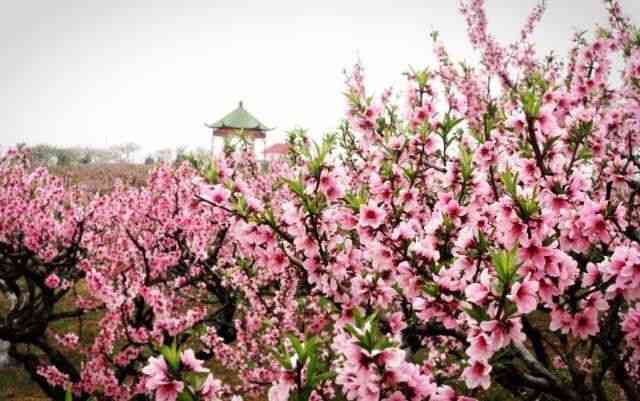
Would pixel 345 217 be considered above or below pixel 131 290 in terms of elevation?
above

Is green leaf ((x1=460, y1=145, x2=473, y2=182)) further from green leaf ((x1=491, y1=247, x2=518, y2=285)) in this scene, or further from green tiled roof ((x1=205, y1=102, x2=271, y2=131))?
green tiled roof ((x1=205, y1=102, x2=271, y2=131))

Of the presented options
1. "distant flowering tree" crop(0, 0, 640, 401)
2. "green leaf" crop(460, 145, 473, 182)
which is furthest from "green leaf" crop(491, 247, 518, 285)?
"green leaf" crop(460, 145, 473, 182)

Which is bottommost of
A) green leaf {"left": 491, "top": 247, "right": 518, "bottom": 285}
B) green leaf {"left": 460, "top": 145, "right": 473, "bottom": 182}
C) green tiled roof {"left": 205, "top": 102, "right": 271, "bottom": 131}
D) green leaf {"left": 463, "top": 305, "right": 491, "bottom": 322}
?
green leaf {"left": 463, "top": 305, "right": 491, "bottom": 322}

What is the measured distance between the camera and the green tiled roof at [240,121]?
138 feet

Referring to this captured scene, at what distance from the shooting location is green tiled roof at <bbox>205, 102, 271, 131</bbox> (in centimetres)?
4209

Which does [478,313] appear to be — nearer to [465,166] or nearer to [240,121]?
[465,166]

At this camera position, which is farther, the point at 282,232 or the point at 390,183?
the point at 390,183

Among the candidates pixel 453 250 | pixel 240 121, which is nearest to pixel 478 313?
pixel 453 250

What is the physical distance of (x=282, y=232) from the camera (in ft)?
9.00

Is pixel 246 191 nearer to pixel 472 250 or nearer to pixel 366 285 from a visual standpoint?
pixel 366 285

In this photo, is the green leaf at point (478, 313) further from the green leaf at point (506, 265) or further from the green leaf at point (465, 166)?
the green leaf at point (465, 166)

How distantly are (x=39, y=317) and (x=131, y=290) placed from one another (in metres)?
2.36

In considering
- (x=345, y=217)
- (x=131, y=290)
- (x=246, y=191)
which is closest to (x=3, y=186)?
(x=131, y=290)

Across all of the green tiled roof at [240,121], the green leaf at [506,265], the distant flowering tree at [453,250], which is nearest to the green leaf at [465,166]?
the distant flowering tree at [453,250]
